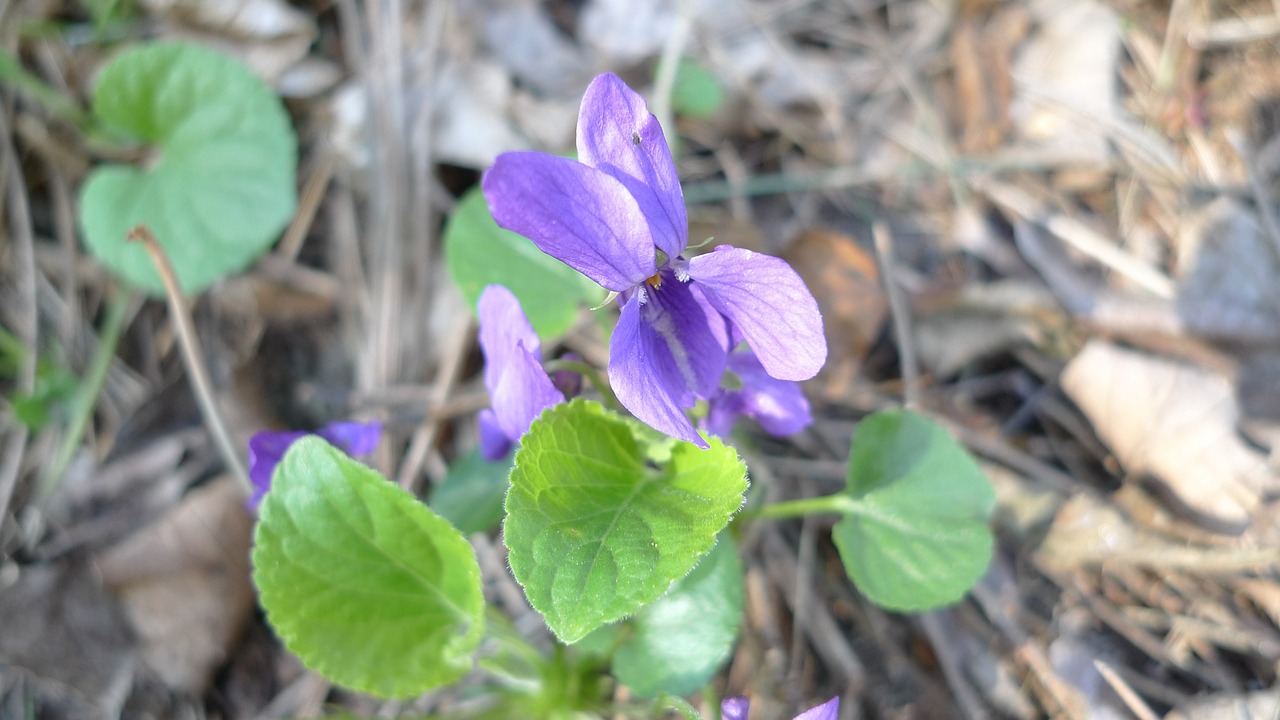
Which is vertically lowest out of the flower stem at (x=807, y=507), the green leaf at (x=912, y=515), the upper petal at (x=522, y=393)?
the flower stem at (x=807, y=507)

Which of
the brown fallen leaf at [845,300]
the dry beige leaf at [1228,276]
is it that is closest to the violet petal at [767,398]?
the brown fallen leaf at [845,300]

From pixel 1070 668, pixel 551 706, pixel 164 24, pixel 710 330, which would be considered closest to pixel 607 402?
pixel 710 330

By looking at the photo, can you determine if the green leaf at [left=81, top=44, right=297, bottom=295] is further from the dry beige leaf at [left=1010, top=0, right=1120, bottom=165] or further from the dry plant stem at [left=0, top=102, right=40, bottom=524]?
the dry beige leaf at [left=1010, top=0, right=1120, bottom=165]

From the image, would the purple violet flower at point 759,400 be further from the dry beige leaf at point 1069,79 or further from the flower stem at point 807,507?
the dry beige leaf at point 1069,79

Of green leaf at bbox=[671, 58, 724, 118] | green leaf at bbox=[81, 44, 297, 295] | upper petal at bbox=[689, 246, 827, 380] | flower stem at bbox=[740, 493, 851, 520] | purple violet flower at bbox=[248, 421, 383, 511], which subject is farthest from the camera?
green leaf at bbox=[671, 58, 724, 118]

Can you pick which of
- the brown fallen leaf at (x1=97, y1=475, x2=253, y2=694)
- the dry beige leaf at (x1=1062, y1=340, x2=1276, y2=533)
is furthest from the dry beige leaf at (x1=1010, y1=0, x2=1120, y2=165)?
the brown fallen leaf at (x1=97, y1=475, x2=253, y2=694)

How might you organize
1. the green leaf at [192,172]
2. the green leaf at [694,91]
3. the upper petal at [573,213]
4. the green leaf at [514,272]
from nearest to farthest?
the upper petal at [573,213] → the green leaf at [514,272] → the green leaf at [192,172] → the green leaf at [694,91]
